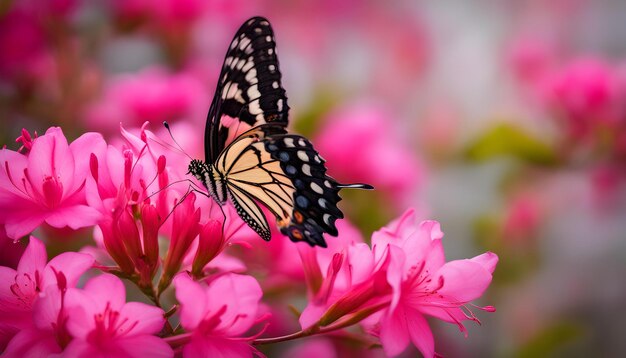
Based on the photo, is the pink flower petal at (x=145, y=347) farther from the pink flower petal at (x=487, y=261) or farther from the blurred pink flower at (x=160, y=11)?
the blurred pink flower at (x=160, y=11)

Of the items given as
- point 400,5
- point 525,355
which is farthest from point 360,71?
point 525,355

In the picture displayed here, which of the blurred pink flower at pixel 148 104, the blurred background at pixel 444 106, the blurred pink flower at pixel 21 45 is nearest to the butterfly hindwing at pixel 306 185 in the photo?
the blurred background at pixel 444 106

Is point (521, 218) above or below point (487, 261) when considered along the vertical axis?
below

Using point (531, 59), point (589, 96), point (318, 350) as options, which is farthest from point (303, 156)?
point (531, 59)

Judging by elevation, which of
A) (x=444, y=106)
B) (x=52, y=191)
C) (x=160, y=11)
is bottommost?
(x=444, y=106)


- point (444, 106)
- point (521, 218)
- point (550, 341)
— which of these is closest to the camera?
point (550, 341)

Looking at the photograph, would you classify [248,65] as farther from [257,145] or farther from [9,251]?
[9,251]

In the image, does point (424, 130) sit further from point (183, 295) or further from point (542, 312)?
point (183, 295)
